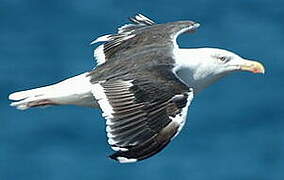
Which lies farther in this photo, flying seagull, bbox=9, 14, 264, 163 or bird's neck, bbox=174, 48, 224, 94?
bird's neck, bbox=174, 48, 224, 94

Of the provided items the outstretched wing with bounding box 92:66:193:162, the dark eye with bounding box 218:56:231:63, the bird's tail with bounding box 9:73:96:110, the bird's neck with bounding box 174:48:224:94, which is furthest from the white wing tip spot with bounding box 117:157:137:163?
the dark eye with bounding box 218:56:231:63

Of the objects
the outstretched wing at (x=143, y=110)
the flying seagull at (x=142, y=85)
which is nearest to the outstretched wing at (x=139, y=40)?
the flying seagull at (x=142, y=85)

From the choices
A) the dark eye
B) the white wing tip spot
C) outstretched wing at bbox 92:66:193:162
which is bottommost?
the white wing tip spot

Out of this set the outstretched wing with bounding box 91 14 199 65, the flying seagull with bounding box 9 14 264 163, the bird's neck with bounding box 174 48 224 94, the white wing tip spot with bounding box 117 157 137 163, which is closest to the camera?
the white wing tip spot with bounding box 117 157 137 163

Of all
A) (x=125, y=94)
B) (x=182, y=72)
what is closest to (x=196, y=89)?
(x=182, y=72)

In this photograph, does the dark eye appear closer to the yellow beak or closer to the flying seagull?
the flying seagull

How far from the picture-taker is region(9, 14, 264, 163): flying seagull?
374 inches

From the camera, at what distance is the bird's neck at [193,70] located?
1045 cm

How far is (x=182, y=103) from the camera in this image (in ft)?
31.7

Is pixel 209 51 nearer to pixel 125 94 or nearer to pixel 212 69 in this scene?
pixel 212 69

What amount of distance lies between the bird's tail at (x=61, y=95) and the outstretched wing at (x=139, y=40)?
480 millimetres

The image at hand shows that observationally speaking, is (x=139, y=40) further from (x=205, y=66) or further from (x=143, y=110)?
(x=143, y=110)

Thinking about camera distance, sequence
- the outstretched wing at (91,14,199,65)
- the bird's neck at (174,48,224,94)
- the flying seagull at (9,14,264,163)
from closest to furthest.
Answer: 1. the flying seagull at (9,14,264,163)
2. the bird's neck at (174,48,224,94)
3. the outstretched wing at (91,14,199,65)

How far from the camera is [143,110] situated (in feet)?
31.8
